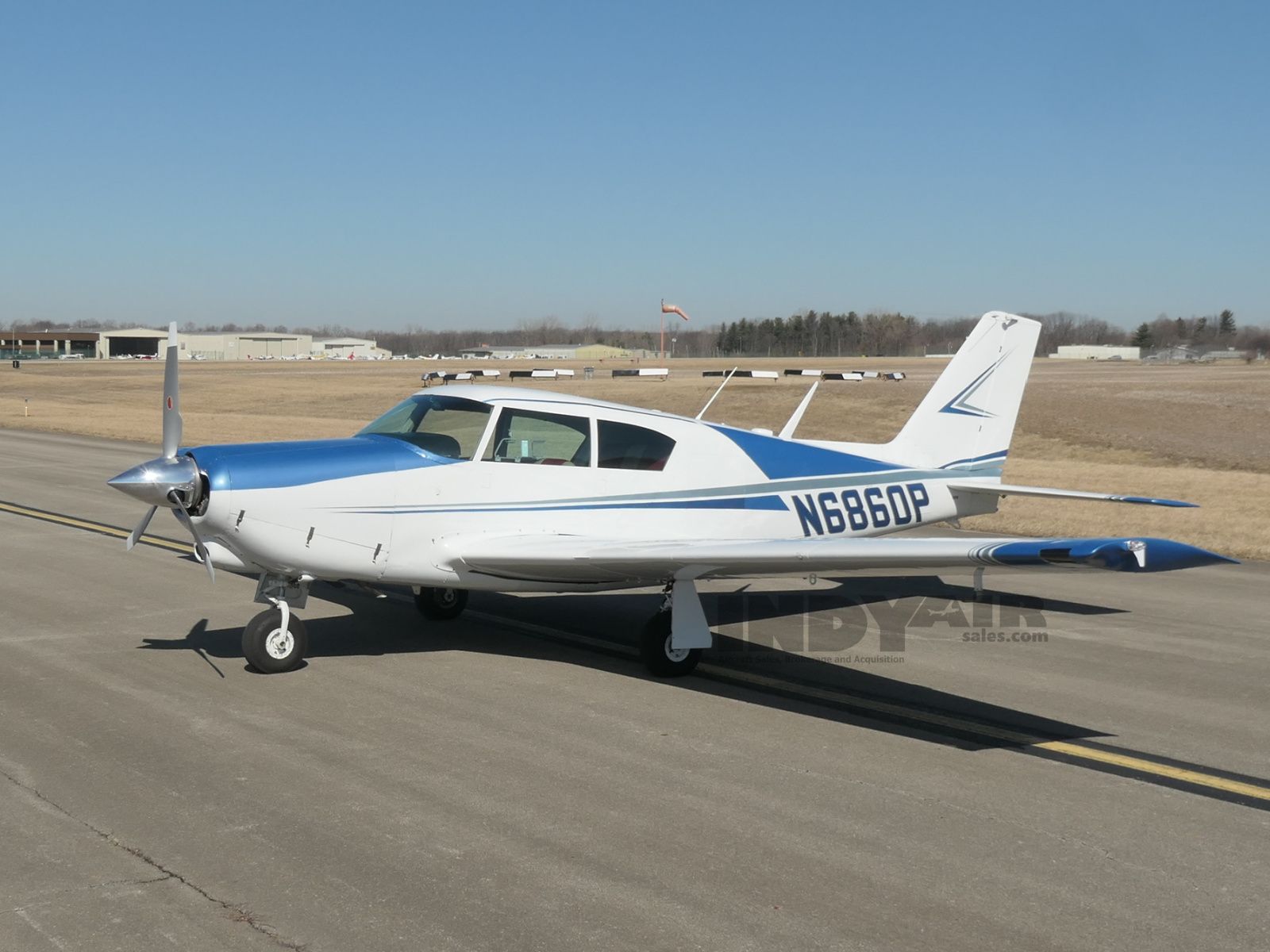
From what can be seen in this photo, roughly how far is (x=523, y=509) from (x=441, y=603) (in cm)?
194

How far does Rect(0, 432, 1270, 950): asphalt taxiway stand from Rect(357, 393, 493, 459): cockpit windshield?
1716 millimetres

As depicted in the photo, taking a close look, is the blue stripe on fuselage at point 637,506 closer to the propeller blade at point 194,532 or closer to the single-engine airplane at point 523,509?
the single-engine airplane at point 523,509

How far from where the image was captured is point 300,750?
279 inches

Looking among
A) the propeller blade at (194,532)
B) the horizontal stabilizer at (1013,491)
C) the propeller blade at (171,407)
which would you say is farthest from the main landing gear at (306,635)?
the horizontal stabilizer at (1013,491)

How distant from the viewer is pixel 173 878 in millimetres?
5254

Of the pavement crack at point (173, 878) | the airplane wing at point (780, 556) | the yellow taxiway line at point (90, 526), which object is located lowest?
the yellow taxiway line at point (90, 526)

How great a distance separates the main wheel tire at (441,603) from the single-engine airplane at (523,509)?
0.09 ft

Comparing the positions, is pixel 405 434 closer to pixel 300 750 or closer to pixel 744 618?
pixel 300 750

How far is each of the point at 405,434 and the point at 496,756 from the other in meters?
3.16

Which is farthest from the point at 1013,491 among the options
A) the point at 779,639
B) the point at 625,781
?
the point at 625,781

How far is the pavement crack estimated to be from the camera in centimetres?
472

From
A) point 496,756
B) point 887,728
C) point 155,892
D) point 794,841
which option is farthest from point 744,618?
point 155,892

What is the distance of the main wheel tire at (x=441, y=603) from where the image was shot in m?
10.8

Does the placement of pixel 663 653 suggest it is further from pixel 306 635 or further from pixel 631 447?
A: pixel 306 635
